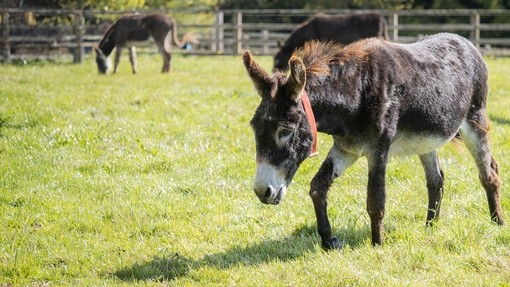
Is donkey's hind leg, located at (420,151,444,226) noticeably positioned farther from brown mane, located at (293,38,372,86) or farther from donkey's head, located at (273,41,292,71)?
donkey's head, located at (273,41,292,71)

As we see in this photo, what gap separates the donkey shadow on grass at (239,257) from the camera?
16.1 feet

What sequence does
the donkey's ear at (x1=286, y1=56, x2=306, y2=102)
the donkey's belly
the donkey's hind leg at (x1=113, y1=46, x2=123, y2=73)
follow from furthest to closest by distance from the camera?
1. the donkey's hind leg at (x1=113, y1=46, x2=123, y2=73)
2. the donkey's belly
3. the donkey's ear at (x1=286, y1=56, x2=306, y2=102)

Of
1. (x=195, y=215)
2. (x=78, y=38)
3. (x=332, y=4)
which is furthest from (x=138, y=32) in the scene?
(x=332, y=4)

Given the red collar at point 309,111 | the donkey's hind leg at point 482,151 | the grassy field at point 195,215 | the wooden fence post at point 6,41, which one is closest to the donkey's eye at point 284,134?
the red collar at point 309,111

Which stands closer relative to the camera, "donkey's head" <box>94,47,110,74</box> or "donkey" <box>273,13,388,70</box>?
"donkey" <box>273,13,388,70</box>

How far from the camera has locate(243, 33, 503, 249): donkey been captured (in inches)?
189

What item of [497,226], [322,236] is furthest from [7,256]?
[497,226]

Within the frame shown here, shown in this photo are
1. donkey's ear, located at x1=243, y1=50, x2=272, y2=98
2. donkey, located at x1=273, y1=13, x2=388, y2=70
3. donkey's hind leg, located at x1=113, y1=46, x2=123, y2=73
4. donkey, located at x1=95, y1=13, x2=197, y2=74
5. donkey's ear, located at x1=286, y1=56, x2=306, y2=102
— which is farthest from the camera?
donkey, located at x1=95, y1=13, x2=197, y2=74

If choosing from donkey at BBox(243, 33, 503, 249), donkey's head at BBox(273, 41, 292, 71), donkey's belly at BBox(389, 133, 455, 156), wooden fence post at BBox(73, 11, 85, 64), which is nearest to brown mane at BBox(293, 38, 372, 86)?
donkey at BBox(243, 33, 503, 249)

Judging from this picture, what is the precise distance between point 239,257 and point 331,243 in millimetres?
→ 691

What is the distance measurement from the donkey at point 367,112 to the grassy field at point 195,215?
0.44 meters

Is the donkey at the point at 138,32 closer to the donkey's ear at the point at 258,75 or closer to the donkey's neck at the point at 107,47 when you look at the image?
the donkey's neck at the point at 107,47

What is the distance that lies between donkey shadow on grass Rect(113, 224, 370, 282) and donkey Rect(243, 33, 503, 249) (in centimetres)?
23

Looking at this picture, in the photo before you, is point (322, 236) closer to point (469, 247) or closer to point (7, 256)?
point (469, 247)
